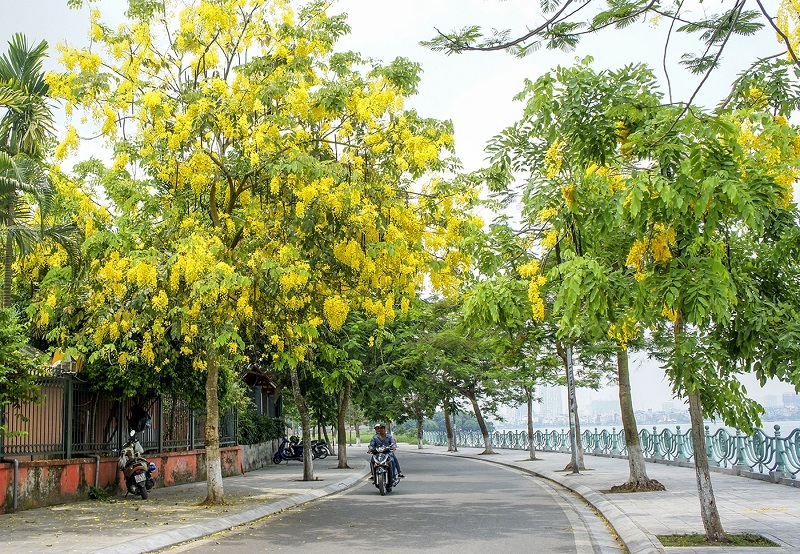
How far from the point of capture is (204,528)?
11.3m

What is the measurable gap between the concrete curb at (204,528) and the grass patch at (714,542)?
590cm

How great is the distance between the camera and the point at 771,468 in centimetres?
1744

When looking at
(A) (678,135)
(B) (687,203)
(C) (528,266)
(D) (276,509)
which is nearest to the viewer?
(B) (687,203)

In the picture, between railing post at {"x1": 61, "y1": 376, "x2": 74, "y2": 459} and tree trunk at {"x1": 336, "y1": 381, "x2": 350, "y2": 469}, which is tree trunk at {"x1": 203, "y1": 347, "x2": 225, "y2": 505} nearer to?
railing post at {"x1": 61, "y1": 376, "x2": 74, "y2": 459}

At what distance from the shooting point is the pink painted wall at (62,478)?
13.3 meters

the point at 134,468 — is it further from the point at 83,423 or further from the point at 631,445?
the point at 631,445

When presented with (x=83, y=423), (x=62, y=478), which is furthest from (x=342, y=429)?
(x=62, y=478)

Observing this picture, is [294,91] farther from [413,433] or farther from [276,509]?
[413,433]

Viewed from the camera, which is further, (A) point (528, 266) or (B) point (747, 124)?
(A) point (528, 266)

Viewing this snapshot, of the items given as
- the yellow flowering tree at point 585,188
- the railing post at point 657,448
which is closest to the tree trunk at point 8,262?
the yellow flowering tree at point 585,188

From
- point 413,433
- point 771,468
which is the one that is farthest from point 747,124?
point 413,433

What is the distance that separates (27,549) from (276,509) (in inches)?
219

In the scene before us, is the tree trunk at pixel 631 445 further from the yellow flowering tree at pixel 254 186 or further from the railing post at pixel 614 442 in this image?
the railing post at pixel 614 442

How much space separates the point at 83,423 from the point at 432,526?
8.12 m
